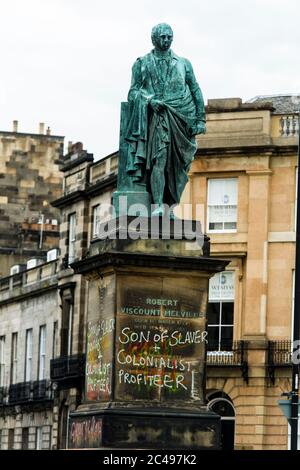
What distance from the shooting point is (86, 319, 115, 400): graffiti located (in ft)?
84.5

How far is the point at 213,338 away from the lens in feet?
197

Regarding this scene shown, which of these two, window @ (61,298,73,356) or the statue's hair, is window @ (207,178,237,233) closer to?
window @ (61,298,73,356)

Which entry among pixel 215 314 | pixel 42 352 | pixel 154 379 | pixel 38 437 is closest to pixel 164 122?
pixel 154 379

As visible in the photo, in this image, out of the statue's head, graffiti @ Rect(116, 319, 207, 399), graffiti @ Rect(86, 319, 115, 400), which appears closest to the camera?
graffiti @ Rect(116, 319, 207, 399)

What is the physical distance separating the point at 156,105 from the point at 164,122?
0.25 m

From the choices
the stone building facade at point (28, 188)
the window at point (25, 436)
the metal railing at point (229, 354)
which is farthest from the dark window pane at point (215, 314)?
the stone building facade at point (28, 188)

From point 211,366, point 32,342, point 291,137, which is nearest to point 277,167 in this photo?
point 291,137

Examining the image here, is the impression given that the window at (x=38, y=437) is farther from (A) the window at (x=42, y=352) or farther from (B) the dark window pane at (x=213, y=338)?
(B) the dark window pane at (x=213, y=338)

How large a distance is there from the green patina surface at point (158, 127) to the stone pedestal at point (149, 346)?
0.64 m

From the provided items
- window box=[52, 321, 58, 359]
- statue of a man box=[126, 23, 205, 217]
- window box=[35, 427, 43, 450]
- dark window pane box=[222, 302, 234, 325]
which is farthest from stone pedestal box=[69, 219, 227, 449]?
window box=[35, 427, 43, 450]

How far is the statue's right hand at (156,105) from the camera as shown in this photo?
87.6ft

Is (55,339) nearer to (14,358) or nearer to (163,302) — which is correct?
(14,358)

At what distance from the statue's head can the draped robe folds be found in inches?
6.8

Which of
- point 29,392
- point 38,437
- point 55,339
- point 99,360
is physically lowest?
point 99,360
